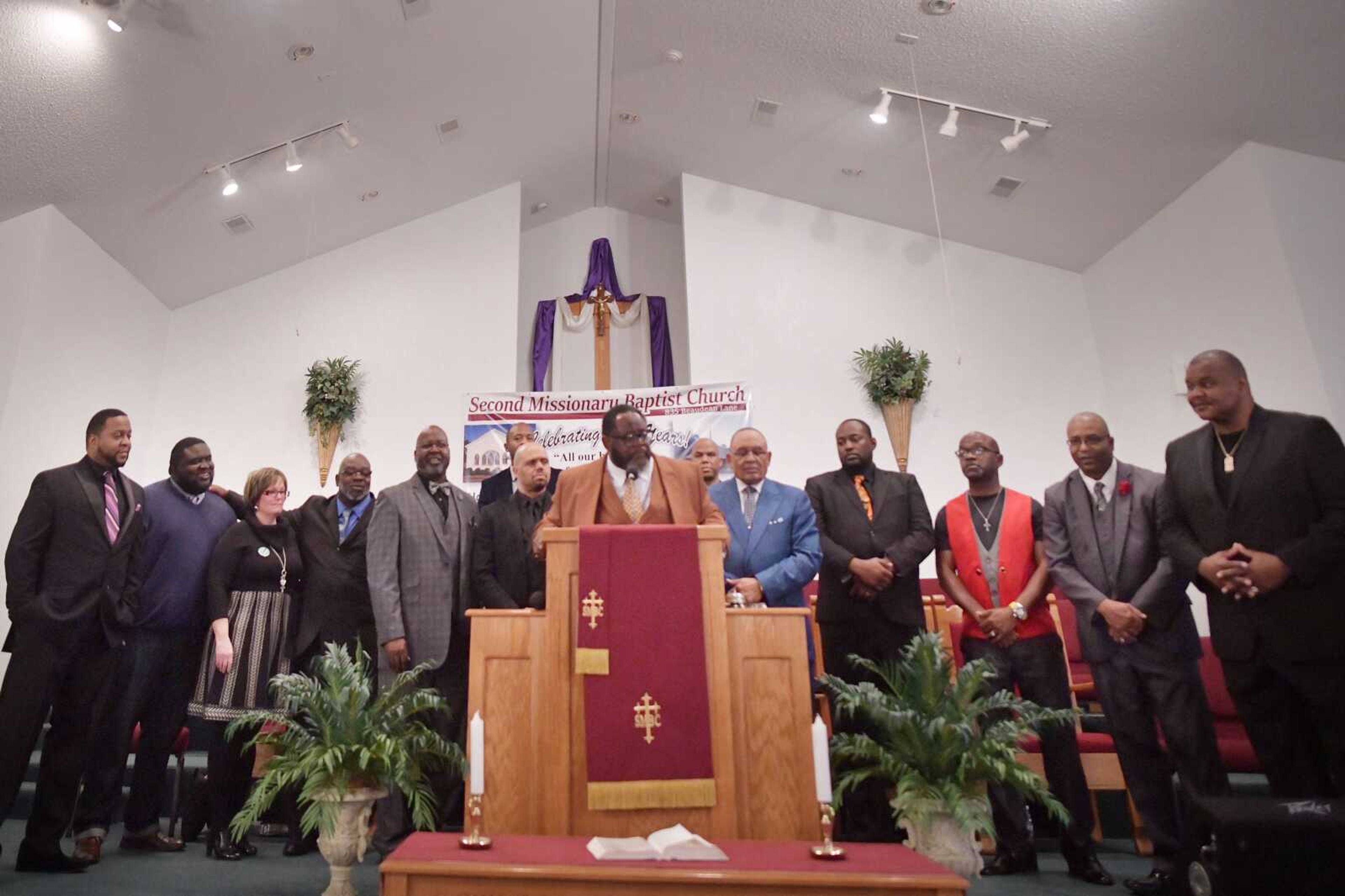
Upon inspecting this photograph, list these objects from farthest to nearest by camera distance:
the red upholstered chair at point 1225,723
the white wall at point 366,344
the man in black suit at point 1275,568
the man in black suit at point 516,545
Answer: the white wall at point 366,344 < the red upholstered chair at point 1225,723 < the man in black suit at point 516,545 < the man in black suit at point 1275,568

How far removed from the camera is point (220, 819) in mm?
3094

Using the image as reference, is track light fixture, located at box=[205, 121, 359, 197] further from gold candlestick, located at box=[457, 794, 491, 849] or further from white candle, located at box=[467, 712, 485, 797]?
gold candlestick, located at box=[457, 794, 491, 849]

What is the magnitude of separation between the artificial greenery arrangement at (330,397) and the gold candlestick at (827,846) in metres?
6.17

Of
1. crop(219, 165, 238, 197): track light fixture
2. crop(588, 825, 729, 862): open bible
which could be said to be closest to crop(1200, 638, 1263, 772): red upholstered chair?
crop(588, 825, 729, 862): open bible

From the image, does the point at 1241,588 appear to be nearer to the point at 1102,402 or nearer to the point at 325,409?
the point at 1102,402

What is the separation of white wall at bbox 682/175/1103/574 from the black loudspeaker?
4789 mm

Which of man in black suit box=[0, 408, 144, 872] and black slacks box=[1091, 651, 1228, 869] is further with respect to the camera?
man in black suit box=[0, 408, 144, 872]

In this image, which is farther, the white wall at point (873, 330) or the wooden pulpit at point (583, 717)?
the white wall at point (873, 330)

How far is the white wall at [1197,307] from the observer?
496cm

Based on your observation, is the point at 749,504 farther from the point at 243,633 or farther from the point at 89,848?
the point at 89,848

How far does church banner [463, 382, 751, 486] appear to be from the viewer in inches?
261

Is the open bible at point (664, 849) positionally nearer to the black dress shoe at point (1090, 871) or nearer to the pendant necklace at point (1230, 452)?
the black dress shoe at point (1090, 871)

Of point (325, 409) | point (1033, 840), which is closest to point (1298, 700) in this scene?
point (1033, 840)

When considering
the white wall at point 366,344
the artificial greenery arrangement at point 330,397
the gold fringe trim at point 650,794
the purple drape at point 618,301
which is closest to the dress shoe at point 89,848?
the gold fringe trim at point 650,794
